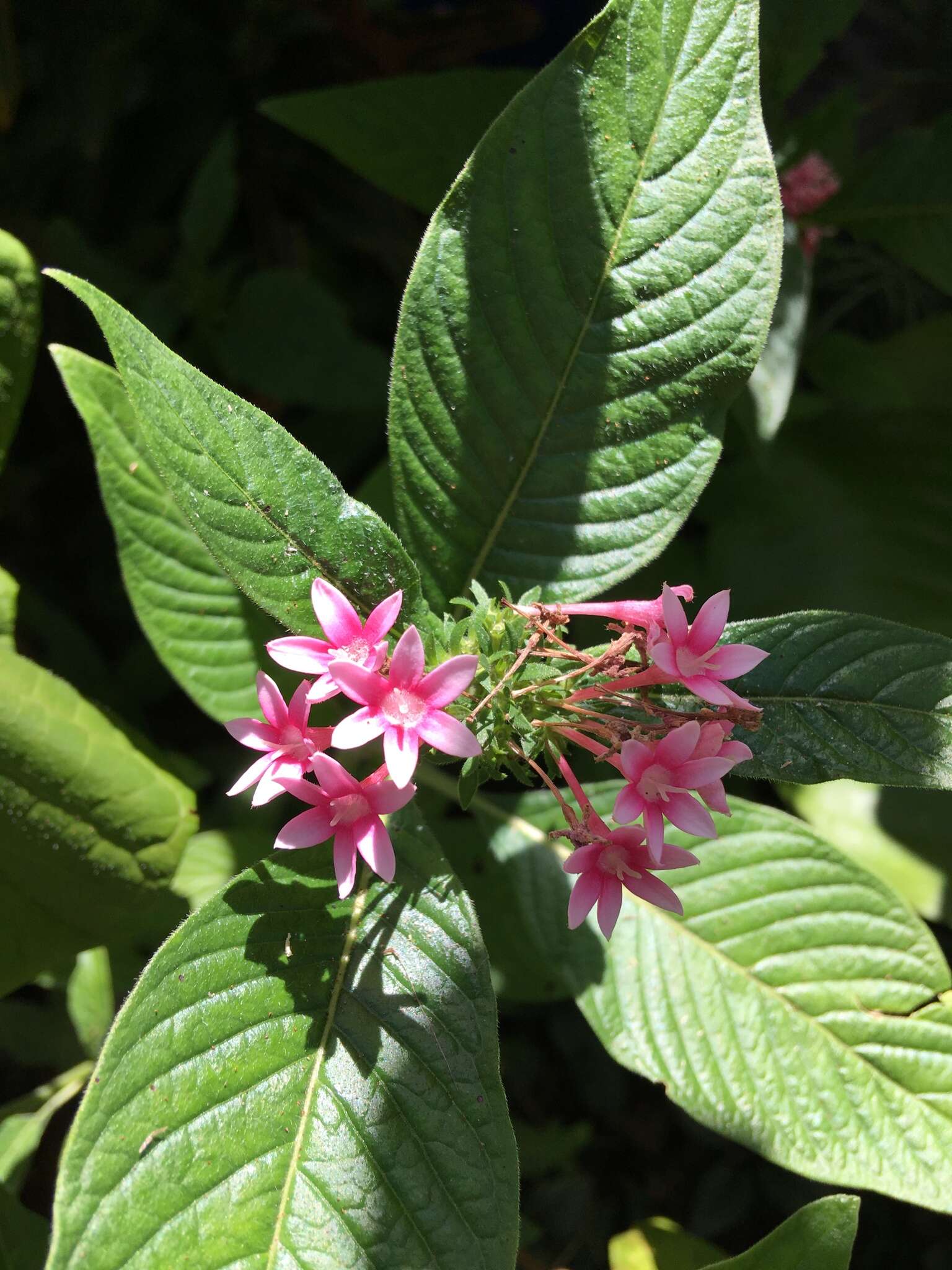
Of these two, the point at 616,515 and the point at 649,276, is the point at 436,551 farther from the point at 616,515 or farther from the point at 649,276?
the point at 649,276

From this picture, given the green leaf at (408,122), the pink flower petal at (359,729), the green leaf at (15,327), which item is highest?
the green leaf at (408,122)

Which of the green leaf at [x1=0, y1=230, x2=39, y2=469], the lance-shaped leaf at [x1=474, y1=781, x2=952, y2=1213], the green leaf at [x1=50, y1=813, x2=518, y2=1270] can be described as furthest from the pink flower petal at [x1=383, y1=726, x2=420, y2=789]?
the green leaf at [x1=0, y1=230, x2=39, y2=469]

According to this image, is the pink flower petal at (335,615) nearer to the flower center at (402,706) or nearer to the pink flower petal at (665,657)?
the flower center at (402,706)

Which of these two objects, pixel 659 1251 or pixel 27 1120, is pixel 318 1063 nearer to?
pixel 659 1251

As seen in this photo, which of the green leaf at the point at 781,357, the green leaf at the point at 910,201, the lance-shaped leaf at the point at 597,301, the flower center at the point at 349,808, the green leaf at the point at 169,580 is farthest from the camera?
the green leaf at the point at 910,201

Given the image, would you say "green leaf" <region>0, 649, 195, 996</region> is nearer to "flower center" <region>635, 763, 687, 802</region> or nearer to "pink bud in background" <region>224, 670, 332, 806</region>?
"pink bud in background" <region>224, 670, 332, 806</region>

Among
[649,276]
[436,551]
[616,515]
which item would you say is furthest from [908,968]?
[649,276]

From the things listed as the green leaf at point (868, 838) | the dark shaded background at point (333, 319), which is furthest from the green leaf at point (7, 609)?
the green leaf at point (868, 838)

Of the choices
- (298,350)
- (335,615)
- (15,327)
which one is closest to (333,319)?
(298,350)
